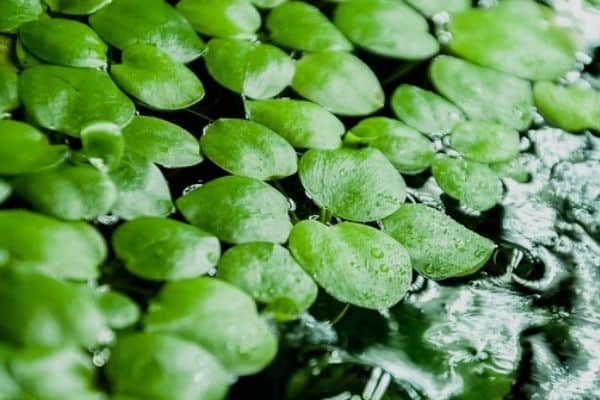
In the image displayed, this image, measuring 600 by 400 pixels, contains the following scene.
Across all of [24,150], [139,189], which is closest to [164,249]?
[139,189]

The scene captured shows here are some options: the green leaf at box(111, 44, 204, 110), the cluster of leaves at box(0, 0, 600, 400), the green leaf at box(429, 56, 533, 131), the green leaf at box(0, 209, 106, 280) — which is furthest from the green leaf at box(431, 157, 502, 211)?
the green leaf at box(0, 209, 106, 280)

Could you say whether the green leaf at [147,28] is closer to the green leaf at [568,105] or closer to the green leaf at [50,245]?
the green leaf at [50,245]

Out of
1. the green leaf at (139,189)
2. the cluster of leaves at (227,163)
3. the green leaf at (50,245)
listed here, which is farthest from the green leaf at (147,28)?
the green leaf at (50,245)

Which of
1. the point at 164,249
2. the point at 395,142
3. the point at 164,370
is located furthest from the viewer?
the point at 395,142

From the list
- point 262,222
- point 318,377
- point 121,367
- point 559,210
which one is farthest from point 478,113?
point 121,367

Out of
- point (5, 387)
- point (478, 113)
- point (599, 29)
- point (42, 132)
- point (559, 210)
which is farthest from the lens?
point (599, 29)

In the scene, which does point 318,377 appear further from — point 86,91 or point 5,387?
point 86,91

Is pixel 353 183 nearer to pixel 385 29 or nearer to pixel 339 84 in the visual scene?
pixel 339 84

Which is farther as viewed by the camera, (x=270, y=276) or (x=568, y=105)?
(x=568, y=105)
